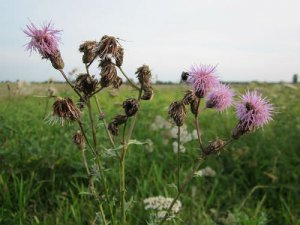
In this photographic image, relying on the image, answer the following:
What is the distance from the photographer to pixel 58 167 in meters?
4.00

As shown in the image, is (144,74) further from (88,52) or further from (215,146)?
(215,146)

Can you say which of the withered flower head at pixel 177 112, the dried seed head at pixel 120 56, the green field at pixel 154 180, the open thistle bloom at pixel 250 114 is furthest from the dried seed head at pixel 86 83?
the green field at pixel 154 180

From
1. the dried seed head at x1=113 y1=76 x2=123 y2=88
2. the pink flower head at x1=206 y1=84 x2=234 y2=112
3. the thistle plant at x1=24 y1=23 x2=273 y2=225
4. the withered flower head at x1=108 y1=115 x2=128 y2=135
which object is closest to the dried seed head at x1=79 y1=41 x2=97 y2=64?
the thistle plant at x1=24 y1=23 x2=273 y2=225

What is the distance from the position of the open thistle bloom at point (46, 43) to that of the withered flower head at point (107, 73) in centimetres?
19

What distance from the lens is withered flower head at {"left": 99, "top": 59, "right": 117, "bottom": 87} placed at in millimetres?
1812

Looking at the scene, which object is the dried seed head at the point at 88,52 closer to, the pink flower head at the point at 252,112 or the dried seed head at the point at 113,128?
the dried seed head at the point at 113,128

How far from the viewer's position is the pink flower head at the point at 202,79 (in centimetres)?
193

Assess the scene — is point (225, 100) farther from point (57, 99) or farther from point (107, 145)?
point (107, 145)

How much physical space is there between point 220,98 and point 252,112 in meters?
0.17

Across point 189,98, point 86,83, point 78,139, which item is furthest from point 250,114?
point 78,139

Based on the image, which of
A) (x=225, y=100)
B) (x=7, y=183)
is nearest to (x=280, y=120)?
(x=7, y=183)

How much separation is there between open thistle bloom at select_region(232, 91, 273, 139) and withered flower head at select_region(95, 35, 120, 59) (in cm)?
59

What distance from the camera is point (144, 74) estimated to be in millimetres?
1874

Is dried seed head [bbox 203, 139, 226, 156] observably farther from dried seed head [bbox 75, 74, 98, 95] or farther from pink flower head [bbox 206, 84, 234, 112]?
dried seed head [bbox 75, 74, 98, 95]
